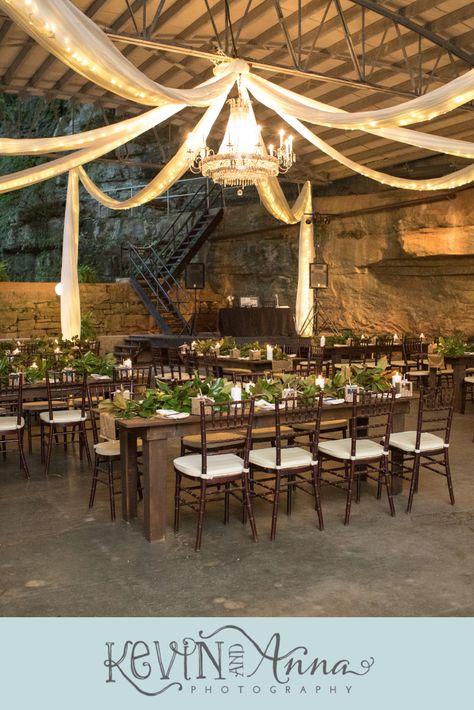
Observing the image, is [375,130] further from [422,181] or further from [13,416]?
[13,416]

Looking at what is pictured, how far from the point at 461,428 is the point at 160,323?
884cm

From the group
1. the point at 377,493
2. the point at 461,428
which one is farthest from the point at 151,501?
the point at 461,428

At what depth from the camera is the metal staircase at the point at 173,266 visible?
16.3 m

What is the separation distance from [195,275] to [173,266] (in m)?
0.64

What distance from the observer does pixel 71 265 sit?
36.4 ft

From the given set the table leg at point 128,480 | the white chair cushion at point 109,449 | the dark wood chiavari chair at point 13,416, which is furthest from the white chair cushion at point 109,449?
the dark wood chiavari chair at point 13,416

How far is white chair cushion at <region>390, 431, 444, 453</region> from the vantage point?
5.33 meters

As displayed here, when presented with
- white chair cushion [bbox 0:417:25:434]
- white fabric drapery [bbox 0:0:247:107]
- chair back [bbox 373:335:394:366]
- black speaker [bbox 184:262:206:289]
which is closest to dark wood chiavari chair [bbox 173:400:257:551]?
white chair cushion [bbox 0:417:25:434]

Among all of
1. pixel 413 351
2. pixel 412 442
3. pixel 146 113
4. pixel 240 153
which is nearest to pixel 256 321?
pixel 413 351

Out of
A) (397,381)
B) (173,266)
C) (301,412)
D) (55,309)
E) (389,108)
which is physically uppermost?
(389,108)

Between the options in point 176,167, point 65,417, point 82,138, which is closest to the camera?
point 65,417

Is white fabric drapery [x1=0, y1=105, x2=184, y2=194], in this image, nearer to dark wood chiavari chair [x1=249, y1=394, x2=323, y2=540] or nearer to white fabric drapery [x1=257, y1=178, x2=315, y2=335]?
white fabric drapery [x1=257, y1=178, x2=315, y2=335]

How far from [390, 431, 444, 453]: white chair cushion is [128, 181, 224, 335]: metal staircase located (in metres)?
10.5

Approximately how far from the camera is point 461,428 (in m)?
8.52
